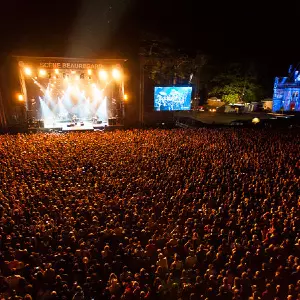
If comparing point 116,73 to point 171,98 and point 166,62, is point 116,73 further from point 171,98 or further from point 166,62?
point 171,98

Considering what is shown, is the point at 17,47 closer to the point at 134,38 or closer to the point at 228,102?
the point at 134,38

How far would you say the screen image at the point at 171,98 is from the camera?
67.7 feet

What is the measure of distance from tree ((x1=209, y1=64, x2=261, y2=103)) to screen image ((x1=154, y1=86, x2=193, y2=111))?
19655mm

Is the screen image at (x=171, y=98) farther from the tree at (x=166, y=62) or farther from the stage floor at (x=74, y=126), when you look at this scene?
the stage floor at (x=74, y=126)

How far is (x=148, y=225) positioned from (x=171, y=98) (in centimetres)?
1595

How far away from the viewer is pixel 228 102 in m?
39.2

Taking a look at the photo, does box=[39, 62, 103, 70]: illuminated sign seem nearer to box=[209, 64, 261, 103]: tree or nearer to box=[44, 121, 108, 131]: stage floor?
box=[44, 121, 108, 131]: stage floor

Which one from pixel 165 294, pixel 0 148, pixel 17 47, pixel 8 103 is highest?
pixel 17 47

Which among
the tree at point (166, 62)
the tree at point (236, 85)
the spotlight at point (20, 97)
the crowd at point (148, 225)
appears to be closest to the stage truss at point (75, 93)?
the spotlight at point (20, 97)

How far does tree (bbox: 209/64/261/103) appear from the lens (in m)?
38.8

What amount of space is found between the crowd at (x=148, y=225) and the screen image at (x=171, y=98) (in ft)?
31.4

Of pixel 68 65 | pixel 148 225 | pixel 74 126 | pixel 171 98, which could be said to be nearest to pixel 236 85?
pixel 171 98

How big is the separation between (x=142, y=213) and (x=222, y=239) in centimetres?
208

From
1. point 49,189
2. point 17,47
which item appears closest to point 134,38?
point 17,47
